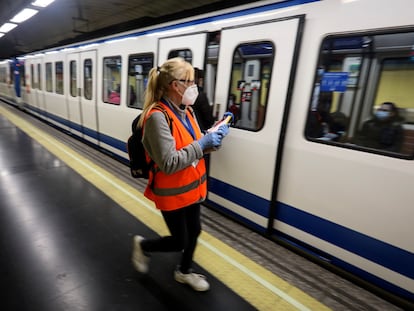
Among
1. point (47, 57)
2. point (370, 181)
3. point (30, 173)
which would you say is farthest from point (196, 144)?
point (47, 57)

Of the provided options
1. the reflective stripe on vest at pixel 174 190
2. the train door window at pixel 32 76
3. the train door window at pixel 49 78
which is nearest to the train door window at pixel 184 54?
the reflective stripe on vest at pixel 174 190

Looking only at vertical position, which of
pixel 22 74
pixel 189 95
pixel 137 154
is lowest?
pixel 137 154

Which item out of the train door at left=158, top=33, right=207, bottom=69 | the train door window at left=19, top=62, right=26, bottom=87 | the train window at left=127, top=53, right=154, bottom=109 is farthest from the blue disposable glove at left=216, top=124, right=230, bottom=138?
the train door window at left=19, top=62, right=26, bottom=87

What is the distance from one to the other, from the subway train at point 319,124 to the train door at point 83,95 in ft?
10.0

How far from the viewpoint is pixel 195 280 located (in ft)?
6.63

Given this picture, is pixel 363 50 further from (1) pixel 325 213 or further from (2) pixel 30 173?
(2) pixel 30 173

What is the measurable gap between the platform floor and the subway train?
24 cm

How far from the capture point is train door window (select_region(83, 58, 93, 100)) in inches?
230

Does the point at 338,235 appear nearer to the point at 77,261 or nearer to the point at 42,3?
the point at 77,261

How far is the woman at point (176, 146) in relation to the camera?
1.45 metres

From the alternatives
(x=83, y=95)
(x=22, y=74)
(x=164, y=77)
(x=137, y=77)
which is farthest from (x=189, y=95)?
(x=22, y=74)

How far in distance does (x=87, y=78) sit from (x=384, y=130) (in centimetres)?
593

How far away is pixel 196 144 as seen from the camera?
1.53 metres

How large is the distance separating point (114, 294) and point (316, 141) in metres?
2.00
